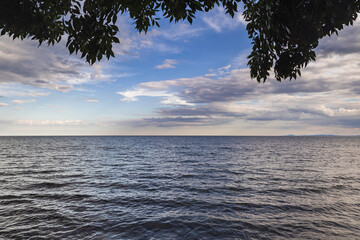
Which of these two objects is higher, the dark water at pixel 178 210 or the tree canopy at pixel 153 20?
the tree canopy at pixel 153 20

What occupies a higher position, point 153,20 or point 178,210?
point 153,20

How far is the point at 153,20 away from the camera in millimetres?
4855

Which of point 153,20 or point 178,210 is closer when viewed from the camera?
point 153,20

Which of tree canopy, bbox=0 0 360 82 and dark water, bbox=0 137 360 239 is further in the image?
dark water, bbox=0 137 360 239

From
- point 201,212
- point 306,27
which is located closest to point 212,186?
point 201,212

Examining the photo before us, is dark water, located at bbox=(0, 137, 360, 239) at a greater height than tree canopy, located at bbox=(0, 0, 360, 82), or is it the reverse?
tree canopy, located at bbox=(0, 0, 360, 82)

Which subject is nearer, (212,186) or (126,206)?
(126,206)

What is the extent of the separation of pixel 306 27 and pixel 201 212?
411 inches

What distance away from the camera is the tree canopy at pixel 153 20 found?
349 centimetres

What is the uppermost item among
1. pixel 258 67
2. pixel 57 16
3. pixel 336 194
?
pixel 57 16

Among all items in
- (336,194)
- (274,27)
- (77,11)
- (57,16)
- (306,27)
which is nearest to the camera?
(274,27)

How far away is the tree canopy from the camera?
3.49 m

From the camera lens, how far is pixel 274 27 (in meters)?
3.50

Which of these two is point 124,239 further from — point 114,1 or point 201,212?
point 114,1
